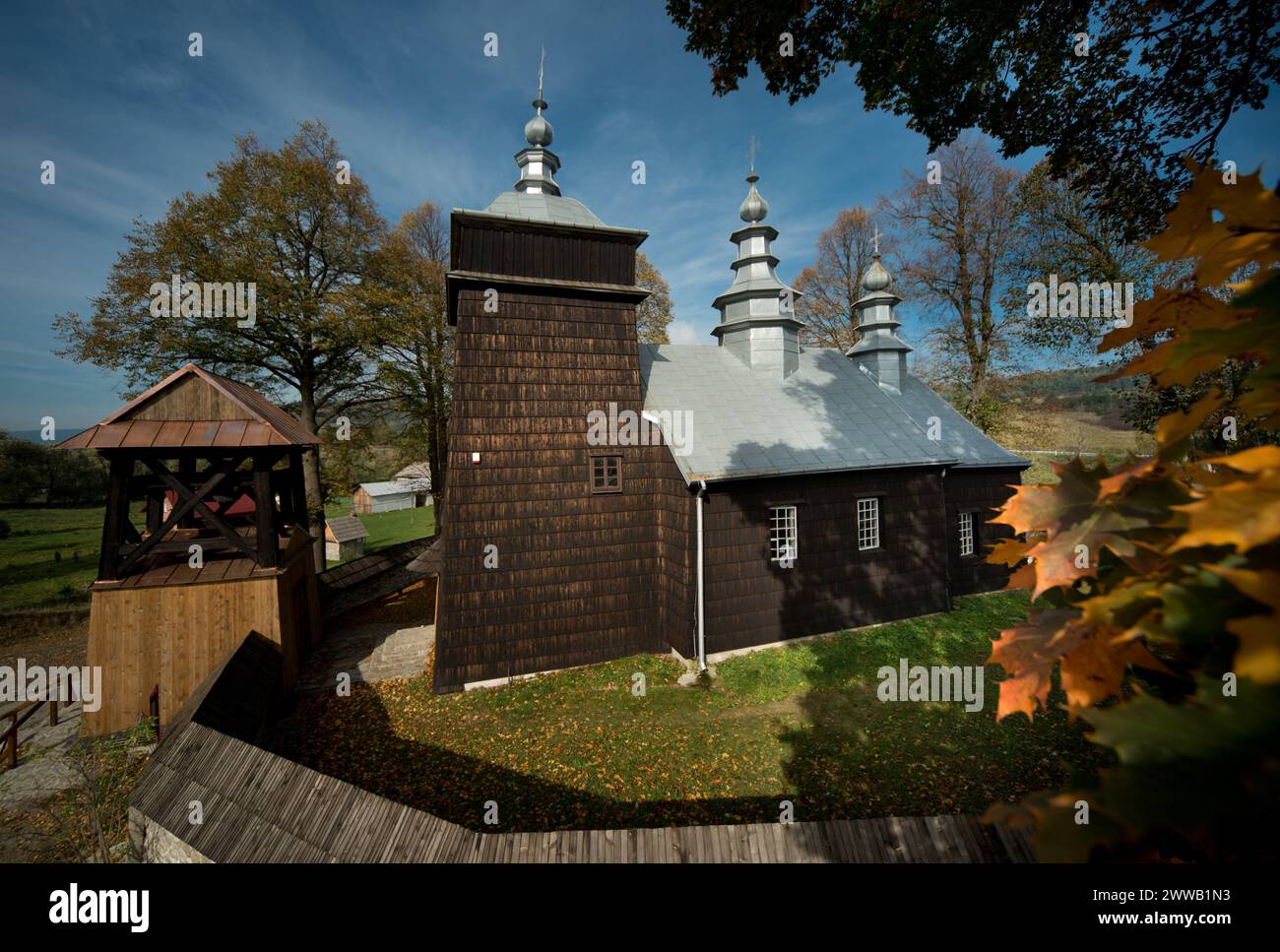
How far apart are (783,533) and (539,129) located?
10787 mm

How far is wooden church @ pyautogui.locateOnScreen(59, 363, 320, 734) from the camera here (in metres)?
6.95

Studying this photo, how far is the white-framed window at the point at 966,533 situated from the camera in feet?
43.0

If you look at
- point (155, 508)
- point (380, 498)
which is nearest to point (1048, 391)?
point (155, 508)

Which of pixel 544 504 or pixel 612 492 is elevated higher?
pixel 612 492

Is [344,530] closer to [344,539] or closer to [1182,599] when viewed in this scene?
[344,539]

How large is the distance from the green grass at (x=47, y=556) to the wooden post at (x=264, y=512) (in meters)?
7.12

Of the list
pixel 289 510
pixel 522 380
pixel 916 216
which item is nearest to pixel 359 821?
pixel 522 380

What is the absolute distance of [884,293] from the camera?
14633 mm

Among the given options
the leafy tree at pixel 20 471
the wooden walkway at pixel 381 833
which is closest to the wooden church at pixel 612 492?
the wooden walkway at pixel 381 833

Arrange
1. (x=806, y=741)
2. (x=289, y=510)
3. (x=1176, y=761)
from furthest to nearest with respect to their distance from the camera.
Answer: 1. (x=289, y=510)
2. (x=806, y=741)
3. (x=1176, y=761)

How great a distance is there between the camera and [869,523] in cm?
1124

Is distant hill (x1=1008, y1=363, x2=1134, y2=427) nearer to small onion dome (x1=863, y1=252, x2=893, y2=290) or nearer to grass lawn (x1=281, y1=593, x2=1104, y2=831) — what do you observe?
small onion dome (x1=863, y1=252, x2=893, y2=290)
